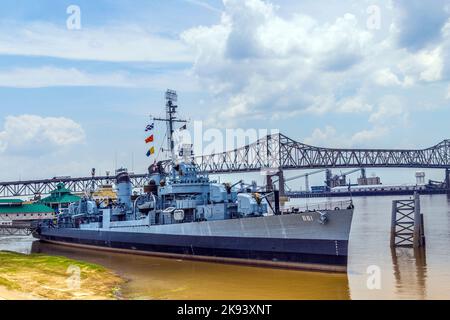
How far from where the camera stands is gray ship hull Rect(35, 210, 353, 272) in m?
28.2

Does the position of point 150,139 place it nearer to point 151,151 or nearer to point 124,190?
point 151,151

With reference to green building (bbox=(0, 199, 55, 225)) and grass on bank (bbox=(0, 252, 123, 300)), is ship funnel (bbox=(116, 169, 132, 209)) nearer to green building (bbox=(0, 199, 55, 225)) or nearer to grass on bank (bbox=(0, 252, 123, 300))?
grass on bank (bbox=(0, 252, 123, 300))

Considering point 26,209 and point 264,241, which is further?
point 26,209

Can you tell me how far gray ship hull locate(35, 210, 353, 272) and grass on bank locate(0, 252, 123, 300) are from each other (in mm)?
6655

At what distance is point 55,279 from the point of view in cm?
2559

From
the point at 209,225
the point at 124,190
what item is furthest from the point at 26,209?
the point at 209,225

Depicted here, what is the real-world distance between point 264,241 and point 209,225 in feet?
14.6

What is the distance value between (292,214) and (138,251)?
52.9 feet

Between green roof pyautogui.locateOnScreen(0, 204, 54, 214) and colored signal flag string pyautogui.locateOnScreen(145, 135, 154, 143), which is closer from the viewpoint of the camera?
colored signal flag string pyautogui.locateOnScreen(145, 135, 154, 143)

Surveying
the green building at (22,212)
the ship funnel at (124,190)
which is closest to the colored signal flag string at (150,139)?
the ship funnel at (124,190)

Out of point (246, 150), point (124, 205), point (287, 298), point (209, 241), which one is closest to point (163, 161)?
point (124, 205)

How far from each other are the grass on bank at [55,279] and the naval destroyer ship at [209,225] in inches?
278

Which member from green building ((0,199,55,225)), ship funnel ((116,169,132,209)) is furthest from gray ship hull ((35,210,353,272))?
green building ((0,199,55,225))

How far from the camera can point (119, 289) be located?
2544 cm
